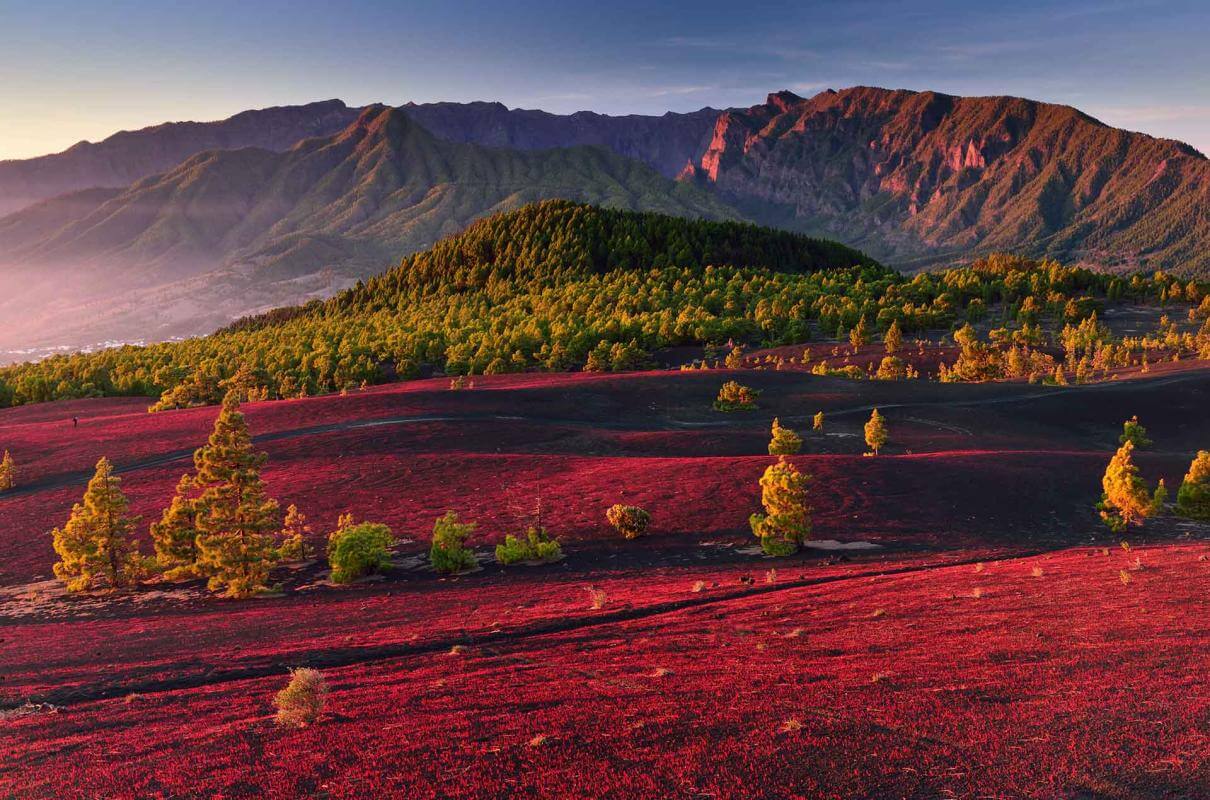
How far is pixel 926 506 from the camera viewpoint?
46906mm

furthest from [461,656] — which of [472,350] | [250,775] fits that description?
[472,350]

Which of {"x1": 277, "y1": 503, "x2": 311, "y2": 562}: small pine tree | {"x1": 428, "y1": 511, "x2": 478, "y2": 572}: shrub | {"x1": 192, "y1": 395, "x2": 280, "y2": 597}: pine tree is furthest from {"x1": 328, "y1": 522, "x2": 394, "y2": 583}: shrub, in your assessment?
{"x1": 277, "y1": 503, "x2": 311, "y2": 562}: small pine tree

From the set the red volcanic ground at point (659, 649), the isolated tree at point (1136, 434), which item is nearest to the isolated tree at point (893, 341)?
the isolated tree at point (1136, 434)

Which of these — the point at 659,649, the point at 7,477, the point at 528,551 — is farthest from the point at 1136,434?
the point at 7,477

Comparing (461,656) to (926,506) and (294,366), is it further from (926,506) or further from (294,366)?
(294,366)

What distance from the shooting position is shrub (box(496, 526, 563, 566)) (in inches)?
1619

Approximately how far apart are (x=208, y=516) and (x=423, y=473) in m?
20.0

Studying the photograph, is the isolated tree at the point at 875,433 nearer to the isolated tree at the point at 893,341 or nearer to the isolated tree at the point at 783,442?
the isolated tree at the point at 783,442

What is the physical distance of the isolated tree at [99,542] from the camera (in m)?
39.9

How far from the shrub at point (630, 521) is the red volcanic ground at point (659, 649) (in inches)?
26.6

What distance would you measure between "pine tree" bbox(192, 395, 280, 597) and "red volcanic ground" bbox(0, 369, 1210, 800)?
2.02 meters

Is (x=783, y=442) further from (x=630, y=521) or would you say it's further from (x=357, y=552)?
(x=357, y=552)

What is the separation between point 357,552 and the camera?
3941cm

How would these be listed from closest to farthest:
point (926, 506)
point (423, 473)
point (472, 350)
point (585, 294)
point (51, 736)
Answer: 1. point (51, 736)
2. point (926, 506)
3. point (423, 473)
4. point (472, 350)
5. point (585, 294)
